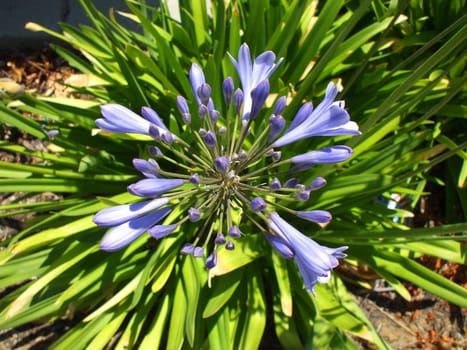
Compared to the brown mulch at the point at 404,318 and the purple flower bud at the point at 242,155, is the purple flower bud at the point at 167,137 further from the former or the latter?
the brown mulch at the point at 404,318

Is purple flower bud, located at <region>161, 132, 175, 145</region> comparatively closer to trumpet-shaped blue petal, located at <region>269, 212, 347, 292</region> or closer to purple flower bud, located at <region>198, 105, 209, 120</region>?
purple flower bud, located at <region>198, 105, 209, 120</region>

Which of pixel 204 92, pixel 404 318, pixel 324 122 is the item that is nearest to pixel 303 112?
pixel 324 122

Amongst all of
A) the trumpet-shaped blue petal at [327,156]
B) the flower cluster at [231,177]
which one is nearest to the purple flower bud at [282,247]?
the flower cluster at [231,177]

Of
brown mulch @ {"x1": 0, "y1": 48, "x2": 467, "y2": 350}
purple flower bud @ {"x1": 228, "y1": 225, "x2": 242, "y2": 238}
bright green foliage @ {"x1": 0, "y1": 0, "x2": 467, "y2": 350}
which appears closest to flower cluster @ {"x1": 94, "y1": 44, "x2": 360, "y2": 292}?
purple flower bud @ {"x1": 228, "y1": 225, "x2": 242, "y2": 238}

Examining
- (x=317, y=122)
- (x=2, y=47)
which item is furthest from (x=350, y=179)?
(x=2, y=47)

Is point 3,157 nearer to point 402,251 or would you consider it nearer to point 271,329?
point 271,329

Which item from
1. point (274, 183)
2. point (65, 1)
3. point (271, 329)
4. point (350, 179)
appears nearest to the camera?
point (274, 183)
